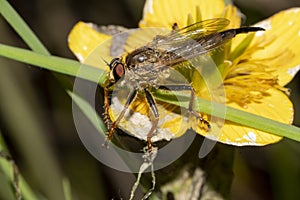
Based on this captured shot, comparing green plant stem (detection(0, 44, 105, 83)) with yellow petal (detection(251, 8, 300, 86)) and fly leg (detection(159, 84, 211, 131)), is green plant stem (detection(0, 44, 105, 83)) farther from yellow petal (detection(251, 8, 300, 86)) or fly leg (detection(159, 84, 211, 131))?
yellow petal (detection(251, 8, 300, 86))

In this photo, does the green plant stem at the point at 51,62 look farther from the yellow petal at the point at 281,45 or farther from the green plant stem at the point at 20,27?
the yellow petal at the point at 281,45

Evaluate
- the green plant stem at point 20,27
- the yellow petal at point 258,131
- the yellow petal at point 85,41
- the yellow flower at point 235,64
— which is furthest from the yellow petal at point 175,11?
the green plant stem at point 20,27

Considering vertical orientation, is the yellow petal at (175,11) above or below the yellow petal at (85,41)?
below

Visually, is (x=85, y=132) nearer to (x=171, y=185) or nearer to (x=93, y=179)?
(x=93, y=179)

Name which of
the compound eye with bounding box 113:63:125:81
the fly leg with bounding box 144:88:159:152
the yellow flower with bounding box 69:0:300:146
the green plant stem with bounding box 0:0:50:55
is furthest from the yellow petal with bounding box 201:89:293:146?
the green plant stem with bounding box 0:0:50:55

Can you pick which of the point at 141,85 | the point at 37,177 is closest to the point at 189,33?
the point at 141,85

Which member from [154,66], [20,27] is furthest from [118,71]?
[20,27]

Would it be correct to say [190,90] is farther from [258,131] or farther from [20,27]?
[20,27]

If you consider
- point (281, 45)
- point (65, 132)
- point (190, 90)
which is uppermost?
point (190, 90)
